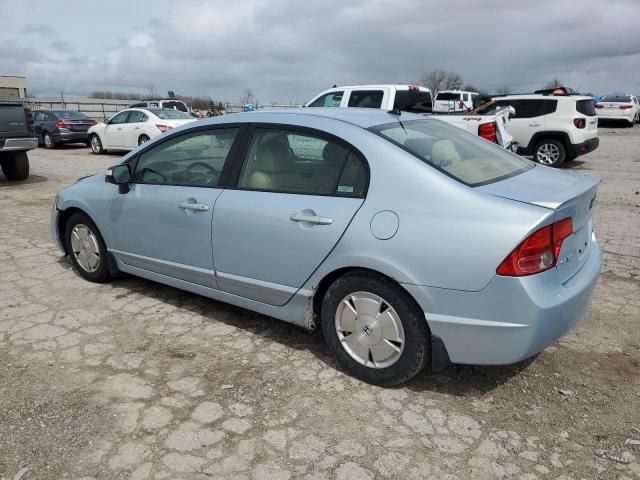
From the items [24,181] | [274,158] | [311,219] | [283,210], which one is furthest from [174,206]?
[24,181]

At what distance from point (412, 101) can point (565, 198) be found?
794 cm

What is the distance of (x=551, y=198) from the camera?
2730 millimetres

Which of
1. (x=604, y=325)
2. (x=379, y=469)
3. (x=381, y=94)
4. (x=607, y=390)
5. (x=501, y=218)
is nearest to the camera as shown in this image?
(x=379, y=469)

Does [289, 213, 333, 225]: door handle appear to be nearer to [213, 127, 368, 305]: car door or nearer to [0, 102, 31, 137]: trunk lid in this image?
[213, 127, 368, 305]: car door

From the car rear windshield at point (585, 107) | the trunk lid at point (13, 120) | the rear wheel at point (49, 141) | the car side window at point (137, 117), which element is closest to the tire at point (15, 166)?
the trunk lid at point (13, 120)

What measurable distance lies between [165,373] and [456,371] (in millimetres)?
1770

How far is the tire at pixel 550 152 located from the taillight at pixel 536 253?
35.2 ft

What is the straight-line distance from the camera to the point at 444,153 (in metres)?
3.14

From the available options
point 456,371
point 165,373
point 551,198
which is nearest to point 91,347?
point 165,373

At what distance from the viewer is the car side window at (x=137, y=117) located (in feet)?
50.8

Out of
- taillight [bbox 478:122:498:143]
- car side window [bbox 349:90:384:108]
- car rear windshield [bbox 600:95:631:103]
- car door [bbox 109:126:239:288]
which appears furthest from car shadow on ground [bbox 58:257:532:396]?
car rear windshield [bbox 600:95:631:103]

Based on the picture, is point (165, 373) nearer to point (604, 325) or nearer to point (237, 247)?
point (237, 247)

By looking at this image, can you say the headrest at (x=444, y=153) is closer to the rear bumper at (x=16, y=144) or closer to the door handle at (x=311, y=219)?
the door handle at (x=311, y=219)

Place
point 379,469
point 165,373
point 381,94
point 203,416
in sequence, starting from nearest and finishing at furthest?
1. point 379,469
2. point 203,416
3. point 165,373
4. point 381,94
